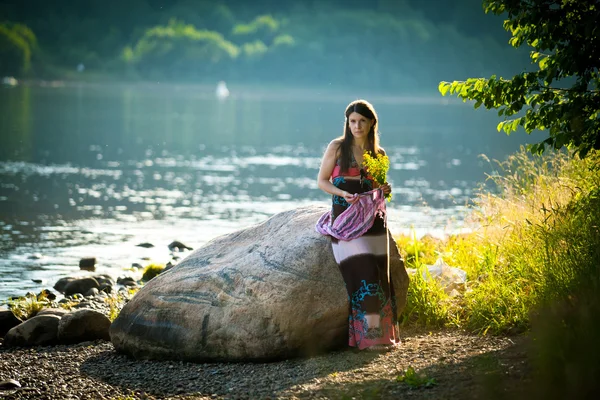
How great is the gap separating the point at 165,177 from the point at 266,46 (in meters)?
128

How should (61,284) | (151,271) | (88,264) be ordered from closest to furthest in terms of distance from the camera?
(61,284), (151,271), (88,264)

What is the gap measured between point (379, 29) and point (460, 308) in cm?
16281

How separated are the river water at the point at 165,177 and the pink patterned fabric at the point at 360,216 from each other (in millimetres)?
4160

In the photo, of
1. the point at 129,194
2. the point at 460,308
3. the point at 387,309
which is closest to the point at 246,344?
the point at 387,309

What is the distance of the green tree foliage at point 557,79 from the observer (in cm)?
714

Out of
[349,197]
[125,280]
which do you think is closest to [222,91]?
[125,280]

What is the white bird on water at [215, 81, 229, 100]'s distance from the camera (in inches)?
4715

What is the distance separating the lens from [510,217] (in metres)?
10.9

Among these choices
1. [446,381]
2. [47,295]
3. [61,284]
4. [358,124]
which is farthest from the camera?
[61,284]

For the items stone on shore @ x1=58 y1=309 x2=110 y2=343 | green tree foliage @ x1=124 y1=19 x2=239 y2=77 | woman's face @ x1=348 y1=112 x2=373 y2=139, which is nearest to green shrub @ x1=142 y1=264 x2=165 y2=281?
stone on shore @ x1=58 y1=309 x2=110 y2=343

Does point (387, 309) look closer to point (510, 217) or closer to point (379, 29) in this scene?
point (510, 217)

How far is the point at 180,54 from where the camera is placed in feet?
470

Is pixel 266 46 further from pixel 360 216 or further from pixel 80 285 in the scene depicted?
pixel 360 216

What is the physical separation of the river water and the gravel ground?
15.1ft
